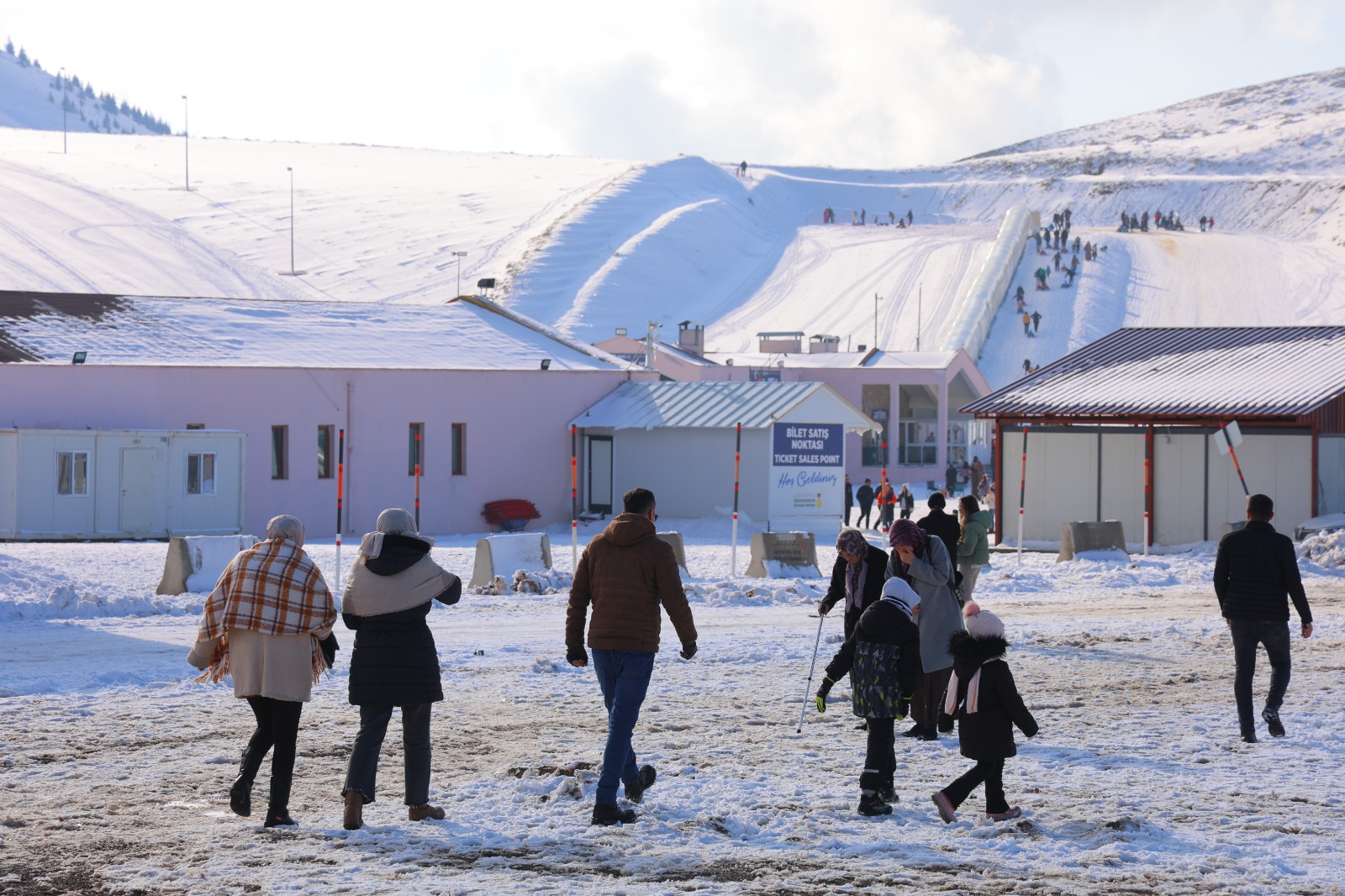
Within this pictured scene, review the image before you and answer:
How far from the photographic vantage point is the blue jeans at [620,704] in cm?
848

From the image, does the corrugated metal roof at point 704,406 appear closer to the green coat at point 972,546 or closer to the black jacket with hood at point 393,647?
the green coat at point 972,546

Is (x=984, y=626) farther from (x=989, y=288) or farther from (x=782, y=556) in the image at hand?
(x=989, y=288)

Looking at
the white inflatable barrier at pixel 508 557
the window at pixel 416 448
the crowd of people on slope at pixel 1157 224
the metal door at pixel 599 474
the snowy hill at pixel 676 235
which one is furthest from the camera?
the crowd of people on slope at pixel 1157 224

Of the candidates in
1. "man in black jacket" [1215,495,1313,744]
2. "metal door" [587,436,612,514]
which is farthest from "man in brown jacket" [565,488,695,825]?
"metal door" [587,436,612,514]

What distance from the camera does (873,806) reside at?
8.71m

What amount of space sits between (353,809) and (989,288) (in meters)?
75.9

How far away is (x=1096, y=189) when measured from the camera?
13450cm

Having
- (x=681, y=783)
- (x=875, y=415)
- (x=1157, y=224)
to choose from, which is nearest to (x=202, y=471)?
(x=681, y=783)

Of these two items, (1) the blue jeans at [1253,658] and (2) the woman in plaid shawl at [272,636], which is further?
(1) the blue jeans at [1253,658]

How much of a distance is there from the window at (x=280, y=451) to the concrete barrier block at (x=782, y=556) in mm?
12483

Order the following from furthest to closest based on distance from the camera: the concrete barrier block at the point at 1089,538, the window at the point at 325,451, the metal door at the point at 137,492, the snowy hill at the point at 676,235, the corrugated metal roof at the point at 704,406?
the snowy hill at the point at 676,235 < the corrugated metal roof at the point at 704,406 < the window at the point at 325,451 < the metal door at the point at 137,492 < the concrete barrier block at the point at 1089,538

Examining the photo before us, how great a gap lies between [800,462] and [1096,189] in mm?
108544

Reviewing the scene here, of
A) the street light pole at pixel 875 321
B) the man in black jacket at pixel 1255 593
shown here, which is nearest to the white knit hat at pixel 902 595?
the man in black jacket at pixel 1255 593

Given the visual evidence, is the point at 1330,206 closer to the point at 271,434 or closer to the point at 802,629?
the point at 271,434
